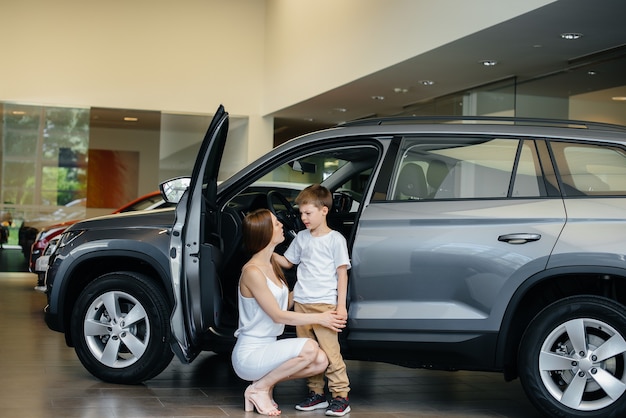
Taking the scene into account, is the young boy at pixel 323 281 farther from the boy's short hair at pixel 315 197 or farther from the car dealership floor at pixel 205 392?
the car dealership floor at pixel 205 392

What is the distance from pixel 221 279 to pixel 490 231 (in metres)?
1.71

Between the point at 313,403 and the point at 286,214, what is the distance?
130cm

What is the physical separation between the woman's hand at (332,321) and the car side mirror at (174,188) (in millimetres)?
1311

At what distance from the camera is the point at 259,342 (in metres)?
5.20

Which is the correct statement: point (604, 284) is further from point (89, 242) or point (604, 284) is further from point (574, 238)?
point (89, 242)

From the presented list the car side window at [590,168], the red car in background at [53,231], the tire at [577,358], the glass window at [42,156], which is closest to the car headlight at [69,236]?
the tire at [577,358]

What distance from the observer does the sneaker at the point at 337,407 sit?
518 centimetres

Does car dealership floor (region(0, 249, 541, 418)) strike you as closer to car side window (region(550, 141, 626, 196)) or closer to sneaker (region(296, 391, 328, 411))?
sneaker (region(296, 391, 328, 411))

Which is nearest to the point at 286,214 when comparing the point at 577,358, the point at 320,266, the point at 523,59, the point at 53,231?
the point at 320,266

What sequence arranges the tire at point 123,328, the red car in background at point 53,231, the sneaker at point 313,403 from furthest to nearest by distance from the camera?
1. the red car in background at point 53,231
2. the tire at point 123,328
3. the sneaker at point 313,403

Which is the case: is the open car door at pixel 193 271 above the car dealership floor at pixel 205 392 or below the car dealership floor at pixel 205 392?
above

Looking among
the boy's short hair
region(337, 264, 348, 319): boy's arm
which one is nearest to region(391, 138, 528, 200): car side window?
the boy's short hair

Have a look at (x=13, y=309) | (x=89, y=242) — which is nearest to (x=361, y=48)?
(x=13, y=309)

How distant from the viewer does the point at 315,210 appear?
5230mm
